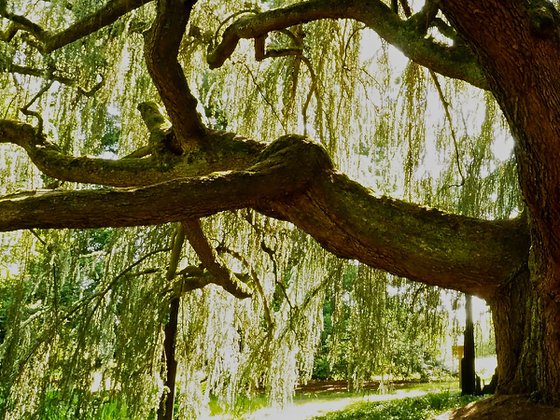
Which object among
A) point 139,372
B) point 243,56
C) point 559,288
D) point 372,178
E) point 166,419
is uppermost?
point 243,56

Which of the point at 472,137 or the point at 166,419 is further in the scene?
the point at 472,137

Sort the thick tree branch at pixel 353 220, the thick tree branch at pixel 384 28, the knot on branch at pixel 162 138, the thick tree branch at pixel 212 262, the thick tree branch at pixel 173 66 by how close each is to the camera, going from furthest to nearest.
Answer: the thick tree branch at pixel 212 262, the knot on branch at pixel 162 138, the thick tree branch at pixel 384 28, the thick tree branch at pixel 173 66, the thick tree branch at pixel 353 220

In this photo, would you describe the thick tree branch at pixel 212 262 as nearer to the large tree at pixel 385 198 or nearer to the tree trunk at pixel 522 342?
the large tree at pixel 385 198

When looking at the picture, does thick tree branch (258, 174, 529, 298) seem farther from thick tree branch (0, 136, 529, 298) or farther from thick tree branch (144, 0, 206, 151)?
thick tree branch (144, 0, 206, 151)

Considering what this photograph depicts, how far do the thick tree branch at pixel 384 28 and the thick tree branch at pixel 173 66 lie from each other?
0.51 m

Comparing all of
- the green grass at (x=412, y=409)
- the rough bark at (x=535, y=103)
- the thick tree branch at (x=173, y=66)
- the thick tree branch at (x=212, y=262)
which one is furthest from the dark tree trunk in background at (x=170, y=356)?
the green grass at (x=412, y=409)

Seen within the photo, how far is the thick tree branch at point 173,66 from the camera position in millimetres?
2410

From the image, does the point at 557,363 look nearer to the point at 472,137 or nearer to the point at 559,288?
the point at 559,288

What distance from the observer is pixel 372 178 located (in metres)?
4.07

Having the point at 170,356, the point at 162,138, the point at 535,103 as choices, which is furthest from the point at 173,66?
the point at 170,356

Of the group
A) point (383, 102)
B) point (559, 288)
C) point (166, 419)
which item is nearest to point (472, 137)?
point (383, 102)

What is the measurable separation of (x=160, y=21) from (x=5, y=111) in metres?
2.03

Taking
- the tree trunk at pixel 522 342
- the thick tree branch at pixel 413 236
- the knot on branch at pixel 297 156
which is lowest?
the tree trunk at pixel 522 342

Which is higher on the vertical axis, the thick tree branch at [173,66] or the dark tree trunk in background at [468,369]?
the thick tree branch at [173,66]
